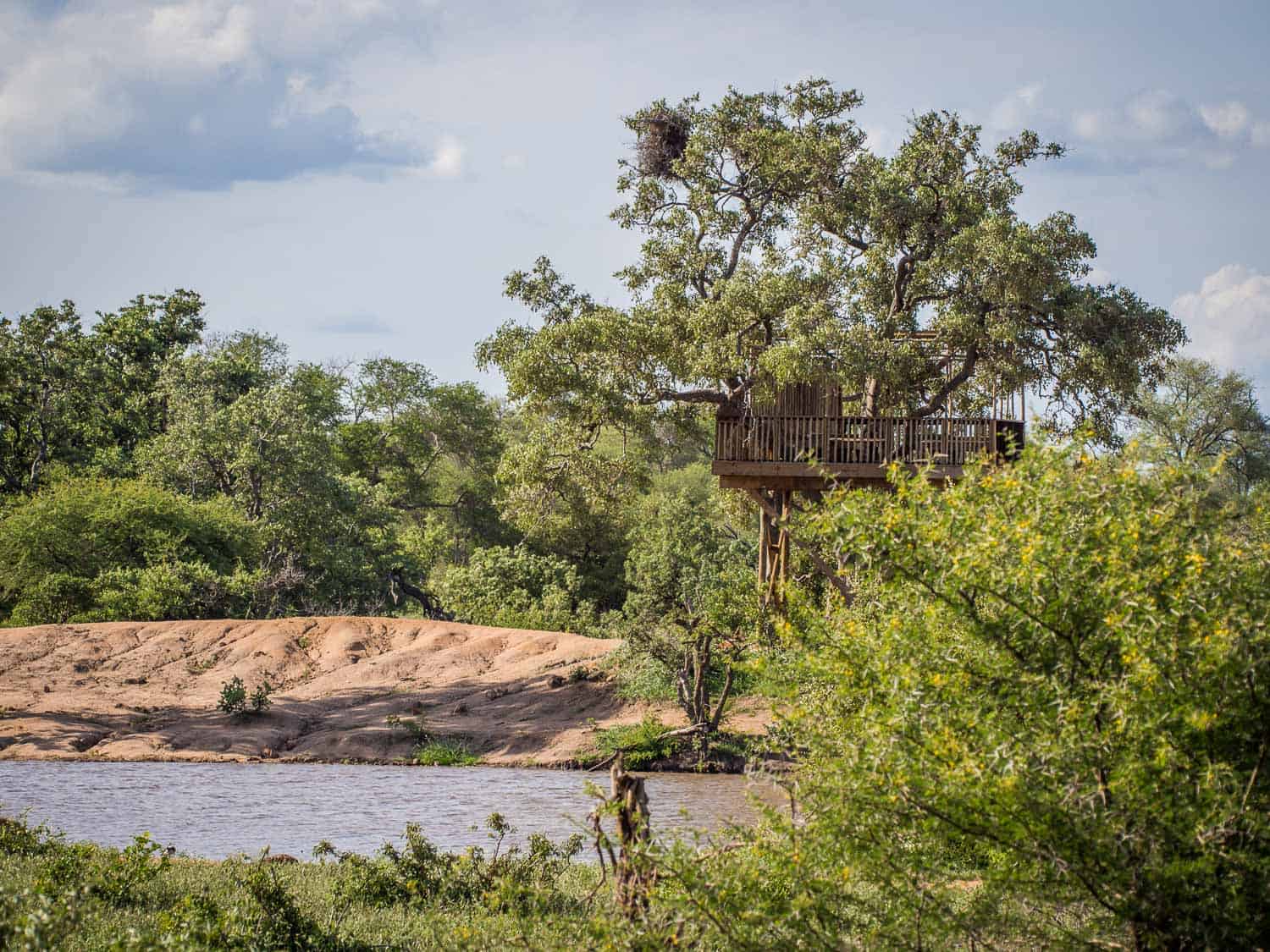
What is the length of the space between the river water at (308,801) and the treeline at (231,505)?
6.84 meters

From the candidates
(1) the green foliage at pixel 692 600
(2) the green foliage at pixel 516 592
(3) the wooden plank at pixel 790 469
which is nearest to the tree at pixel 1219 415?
(1) the green foliage at pixel 692 600

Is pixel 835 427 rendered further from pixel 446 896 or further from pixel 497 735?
pixel 446 896

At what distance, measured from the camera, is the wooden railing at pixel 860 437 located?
772 inches

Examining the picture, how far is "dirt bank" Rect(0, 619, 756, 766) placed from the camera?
2072cm

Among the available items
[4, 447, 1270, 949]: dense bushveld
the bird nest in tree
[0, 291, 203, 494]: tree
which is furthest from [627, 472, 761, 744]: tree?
[0, 291, 203, 494]: tree

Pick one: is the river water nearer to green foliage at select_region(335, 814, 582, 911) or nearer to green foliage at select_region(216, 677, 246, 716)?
green foliage at select_region(335, 814, 582, 911)

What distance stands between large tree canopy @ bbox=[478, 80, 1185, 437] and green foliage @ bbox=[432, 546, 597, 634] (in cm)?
922

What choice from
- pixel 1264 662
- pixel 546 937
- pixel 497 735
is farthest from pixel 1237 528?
pixel 497 735

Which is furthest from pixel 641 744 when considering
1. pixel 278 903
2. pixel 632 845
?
pixel 632 845

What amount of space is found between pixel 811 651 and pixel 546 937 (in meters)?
1.95

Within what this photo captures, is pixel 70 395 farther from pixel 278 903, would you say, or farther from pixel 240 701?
pixel 278 903

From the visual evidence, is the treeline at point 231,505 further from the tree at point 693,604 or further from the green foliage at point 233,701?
the green foliage at point 233,701

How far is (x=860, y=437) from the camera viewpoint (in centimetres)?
1972

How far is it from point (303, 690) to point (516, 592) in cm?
Answer: 843
